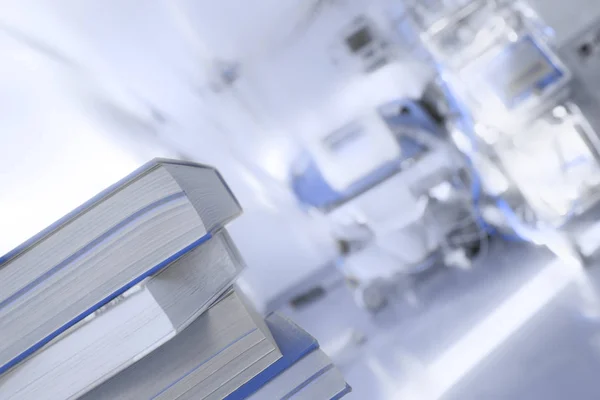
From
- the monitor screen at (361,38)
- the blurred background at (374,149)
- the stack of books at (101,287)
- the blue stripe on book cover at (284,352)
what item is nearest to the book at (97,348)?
the stack of books at (101,287)

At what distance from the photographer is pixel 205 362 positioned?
0.50 m

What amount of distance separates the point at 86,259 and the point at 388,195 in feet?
2.25

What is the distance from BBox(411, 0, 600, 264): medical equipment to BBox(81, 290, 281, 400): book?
0.65 m

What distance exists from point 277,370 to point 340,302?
2.20ft

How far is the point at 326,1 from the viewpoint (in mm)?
943

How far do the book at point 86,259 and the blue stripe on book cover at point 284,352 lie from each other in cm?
16

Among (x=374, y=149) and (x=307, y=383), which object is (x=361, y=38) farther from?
(x=307, y=383)

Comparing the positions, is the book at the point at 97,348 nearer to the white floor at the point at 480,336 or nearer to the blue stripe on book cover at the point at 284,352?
the blue stripe on book cover at the point at 284,352

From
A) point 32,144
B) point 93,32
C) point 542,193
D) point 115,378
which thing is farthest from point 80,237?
point 542,193

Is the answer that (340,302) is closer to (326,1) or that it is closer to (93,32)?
(326,1)

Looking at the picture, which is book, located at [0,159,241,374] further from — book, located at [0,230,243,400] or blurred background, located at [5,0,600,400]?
blurred background, located at [5,0,600,400]

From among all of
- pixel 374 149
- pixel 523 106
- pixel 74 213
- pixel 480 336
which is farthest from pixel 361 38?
pixel 74 213

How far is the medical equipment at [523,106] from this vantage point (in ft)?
2.82

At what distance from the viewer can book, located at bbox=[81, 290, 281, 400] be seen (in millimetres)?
491
